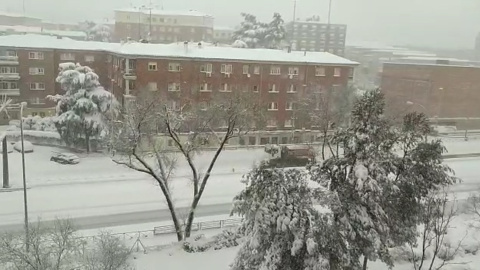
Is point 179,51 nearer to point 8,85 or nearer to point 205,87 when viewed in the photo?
point 205,87

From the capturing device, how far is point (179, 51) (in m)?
32.1

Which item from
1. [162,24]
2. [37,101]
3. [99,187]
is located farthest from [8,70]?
[162,24]

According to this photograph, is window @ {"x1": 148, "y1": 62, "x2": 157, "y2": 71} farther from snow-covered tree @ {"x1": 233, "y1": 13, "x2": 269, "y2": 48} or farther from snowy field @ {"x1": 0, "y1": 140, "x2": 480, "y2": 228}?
snow-covered tree @ {"x1": 233, "y1": 13, "x2": 269, "y2": 48}

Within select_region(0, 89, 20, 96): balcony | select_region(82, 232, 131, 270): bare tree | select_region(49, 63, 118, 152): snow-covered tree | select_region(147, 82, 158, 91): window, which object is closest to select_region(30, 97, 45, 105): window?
select_region(0, 89, 20, 96): balcony

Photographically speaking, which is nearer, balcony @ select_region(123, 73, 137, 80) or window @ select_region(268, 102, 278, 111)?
balcony @ select_region(123, 73, 137, 80)

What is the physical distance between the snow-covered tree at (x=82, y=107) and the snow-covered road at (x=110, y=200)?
615 centimetres

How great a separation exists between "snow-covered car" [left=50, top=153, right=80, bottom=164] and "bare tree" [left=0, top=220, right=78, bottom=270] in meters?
15.3

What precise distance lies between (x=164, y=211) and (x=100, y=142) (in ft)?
35.7

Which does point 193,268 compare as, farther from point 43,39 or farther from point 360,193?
point 43,39

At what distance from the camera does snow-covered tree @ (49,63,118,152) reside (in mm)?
28578

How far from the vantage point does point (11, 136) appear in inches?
1209

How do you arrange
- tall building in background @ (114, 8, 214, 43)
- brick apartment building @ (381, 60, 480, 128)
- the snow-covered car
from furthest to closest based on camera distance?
tall building in background @ (114, 8, 214, 43) < brick apartment building @ (381, 60, 480, 128) < the snow-covered car

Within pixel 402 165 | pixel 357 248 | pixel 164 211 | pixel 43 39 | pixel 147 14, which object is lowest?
pixel 164 211

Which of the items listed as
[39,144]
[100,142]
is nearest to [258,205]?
[100,142]
